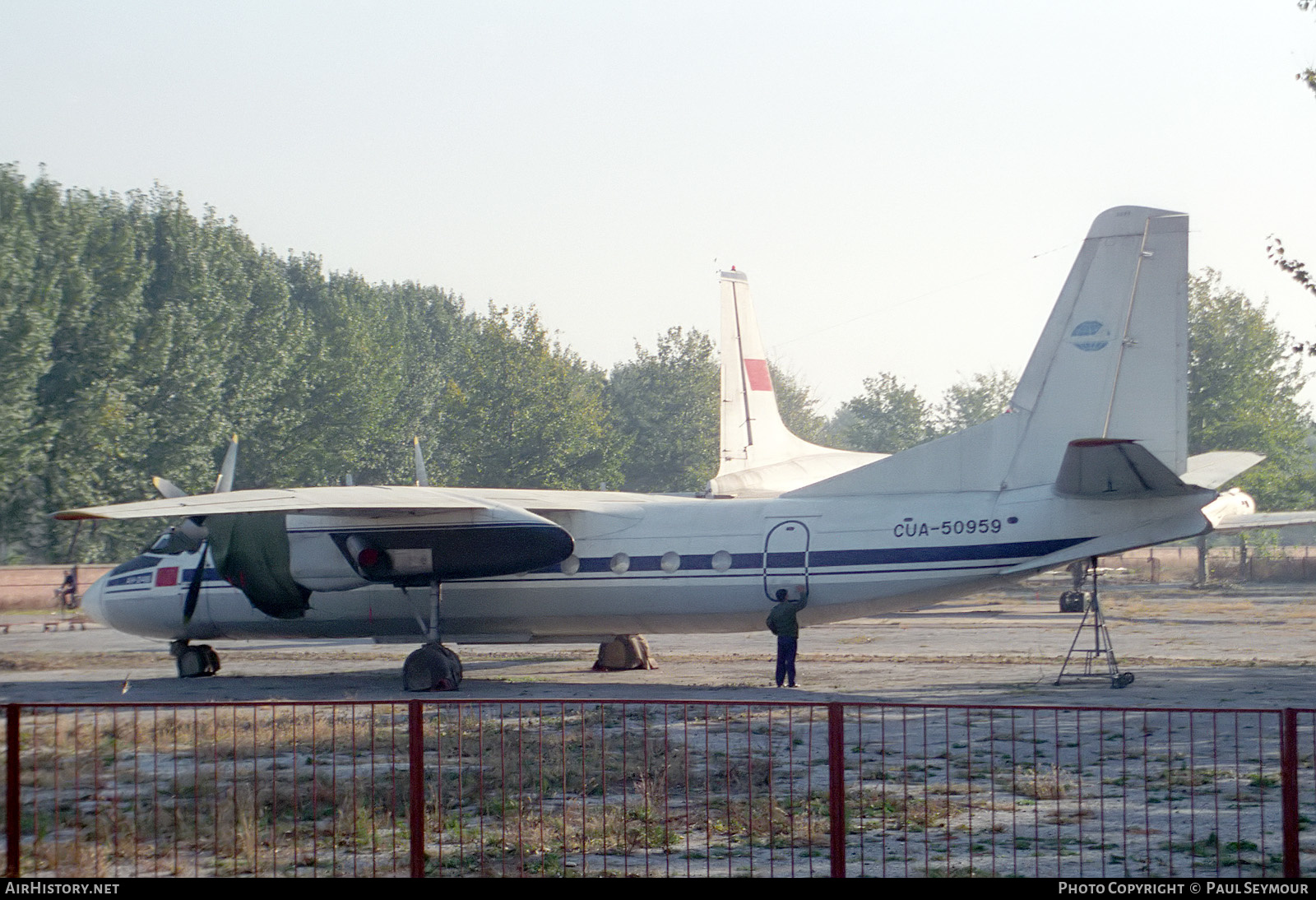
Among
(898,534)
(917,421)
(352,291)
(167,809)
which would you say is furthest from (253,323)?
(167,809)

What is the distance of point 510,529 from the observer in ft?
66.4

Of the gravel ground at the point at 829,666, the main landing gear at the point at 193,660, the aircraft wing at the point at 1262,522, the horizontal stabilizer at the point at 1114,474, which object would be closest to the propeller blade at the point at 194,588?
the main landing gear at the point at 193,660

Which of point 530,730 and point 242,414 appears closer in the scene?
point 530,730

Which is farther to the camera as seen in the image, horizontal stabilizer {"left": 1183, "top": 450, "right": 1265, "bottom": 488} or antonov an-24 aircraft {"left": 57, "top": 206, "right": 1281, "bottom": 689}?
horizontal stabilizer {"left": 1183, "top": 450, "right": 1265, "bottom": 488}

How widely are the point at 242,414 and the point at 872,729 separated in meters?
54.7

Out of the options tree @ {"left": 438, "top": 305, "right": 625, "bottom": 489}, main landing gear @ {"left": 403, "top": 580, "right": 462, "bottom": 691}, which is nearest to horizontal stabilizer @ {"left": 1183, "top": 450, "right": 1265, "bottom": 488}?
main landing gear @ {"left": 403, "top": 580, "right": 462, "bottom": 691}

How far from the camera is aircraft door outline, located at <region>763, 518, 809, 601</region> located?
65.3 feet

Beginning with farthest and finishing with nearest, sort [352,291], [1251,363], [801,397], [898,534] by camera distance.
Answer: [801,397]
[352,291]
[1251,363]
[898,534]

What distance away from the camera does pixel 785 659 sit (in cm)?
1977

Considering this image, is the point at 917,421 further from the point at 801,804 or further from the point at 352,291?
the point at 801,804

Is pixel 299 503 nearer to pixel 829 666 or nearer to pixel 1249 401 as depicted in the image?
pixel 829 666

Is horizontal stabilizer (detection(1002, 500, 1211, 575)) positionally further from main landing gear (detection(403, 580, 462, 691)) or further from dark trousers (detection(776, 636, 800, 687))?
main landing gear (detection(403, 580, 462, 691))

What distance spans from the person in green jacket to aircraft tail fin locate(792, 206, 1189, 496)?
10.0 feet

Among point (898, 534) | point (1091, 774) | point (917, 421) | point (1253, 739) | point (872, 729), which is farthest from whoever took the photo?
point (917, 421)
